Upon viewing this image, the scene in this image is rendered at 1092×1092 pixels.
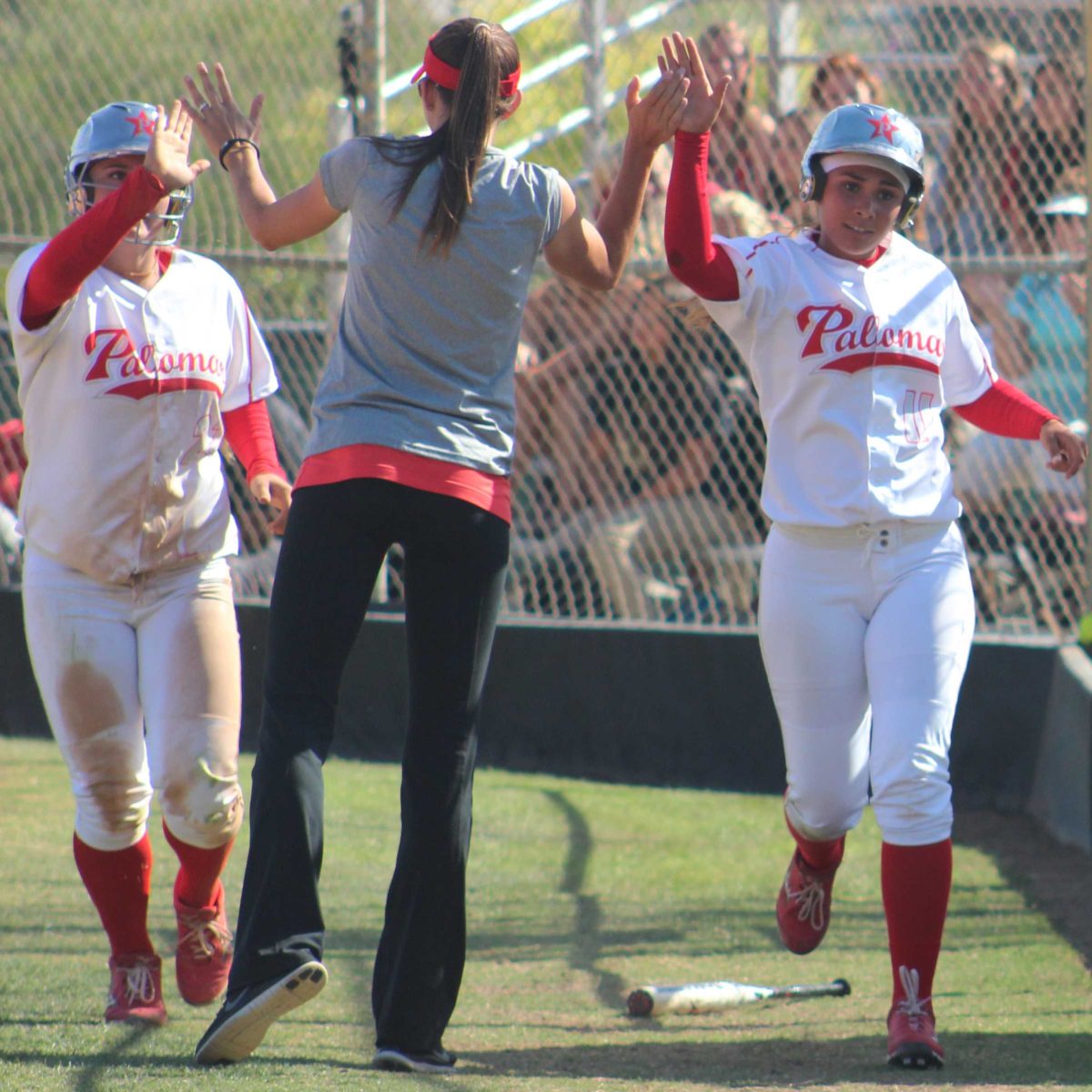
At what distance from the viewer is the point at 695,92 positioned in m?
3.83

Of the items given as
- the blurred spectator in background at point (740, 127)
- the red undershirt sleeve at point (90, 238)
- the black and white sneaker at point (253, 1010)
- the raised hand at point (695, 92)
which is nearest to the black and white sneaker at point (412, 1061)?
the black and white sneaker at point (253, 1010)

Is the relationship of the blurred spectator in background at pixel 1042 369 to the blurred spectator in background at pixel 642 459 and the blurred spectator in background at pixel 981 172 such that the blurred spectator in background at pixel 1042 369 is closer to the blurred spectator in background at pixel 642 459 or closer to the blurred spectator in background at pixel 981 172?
the blurred spectator in background at pixel 981 172

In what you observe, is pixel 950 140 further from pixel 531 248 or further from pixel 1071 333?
pixel 531 248

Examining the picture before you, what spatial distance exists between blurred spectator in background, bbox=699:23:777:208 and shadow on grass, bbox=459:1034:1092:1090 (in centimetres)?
415

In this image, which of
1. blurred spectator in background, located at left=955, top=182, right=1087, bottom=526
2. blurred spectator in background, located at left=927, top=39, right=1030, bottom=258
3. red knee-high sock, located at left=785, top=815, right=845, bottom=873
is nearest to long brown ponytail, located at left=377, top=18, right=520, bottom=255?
red knee-high sock, located at left=785, top=815, right=845, bottom=873

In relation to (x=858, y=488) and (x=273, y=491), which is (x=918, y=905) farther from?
(x=273, y=491)

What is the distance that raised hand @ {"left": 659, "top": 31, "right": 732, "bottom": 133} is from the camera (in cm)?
382

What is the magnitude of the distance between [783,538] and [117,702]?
1583 millimetres

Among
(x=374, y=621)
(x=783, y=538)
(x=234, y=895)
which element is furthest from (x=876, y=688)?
(x=374, y=621)

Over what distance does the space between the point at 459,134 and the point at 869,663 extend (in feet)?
4.87

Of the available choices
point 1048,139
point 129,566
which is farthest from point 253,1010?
point 1048,139

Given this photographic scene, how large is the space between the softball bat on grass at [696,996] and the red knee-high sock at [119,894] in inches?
46.6

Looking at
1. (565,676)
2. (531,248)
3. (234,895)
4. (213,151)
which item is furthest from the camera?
(565,676)

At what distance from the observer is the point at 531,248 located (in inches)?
145
